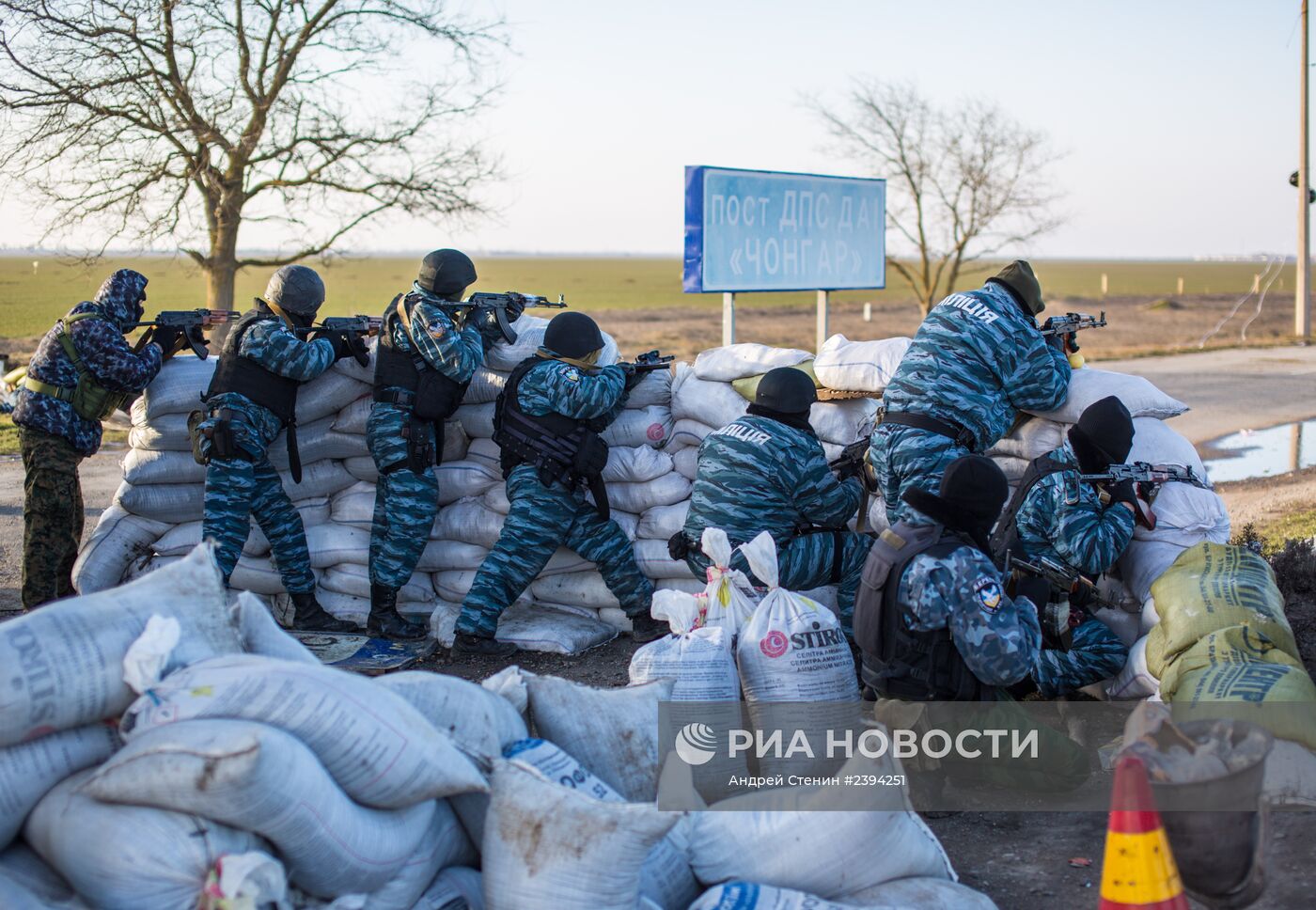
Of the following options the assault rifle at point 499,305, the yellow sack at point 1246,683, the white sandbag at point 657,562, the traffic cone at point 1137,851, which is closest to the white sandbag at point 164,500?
the assault rifle at point 499,305

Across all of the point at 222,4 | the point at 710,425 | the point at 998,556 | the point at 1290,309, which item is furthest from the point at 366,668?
the point at 1290,309

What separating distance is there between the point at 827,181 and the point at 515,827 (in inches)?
252

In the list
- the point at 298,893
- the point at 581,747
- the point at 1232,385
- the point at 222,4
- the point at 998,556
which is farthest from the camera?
the point at 1232,385

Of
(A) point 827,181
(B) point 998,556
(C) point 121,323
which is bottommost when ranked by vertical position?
(B) point 998,556

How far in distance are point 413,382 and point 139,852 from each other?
3481 millimetres

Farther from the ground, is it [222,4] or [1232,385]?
[222,4]

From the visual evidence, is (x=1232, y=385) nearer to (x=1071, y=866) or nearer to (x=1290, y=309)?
(x=1071, y=866)

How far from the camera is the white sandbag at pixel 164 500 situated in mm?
5773

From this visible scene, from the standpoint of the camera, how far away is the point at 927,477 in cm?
467

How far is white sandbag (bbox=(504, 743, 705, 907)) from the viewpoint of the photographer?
9.18 feet

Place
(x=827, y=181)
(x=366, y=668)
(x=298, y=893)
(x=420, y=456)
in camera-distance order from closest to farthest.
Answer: (x=298, y=893), (x=366, y=668), (x=420, y=456), (x=827, y=181)

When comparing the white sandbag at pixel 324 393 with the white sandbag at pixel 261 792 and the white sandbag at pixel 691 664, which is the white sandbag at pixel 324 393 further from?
the white sandbag at pixel 261 792

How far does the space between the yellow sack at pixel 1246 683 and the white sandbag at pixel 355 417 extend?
3.72 m

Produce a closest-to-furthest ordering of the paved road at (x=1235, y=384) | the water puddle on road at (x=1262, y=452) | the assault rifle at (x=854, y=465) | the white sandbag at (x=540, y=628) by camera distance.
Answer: the assault rifle at (x=854, y=465) < the white sandbag at (x=540, y=628) < the water puddle on road at (x=1262, y=452) < the paved road at (x=1235, y=384)
